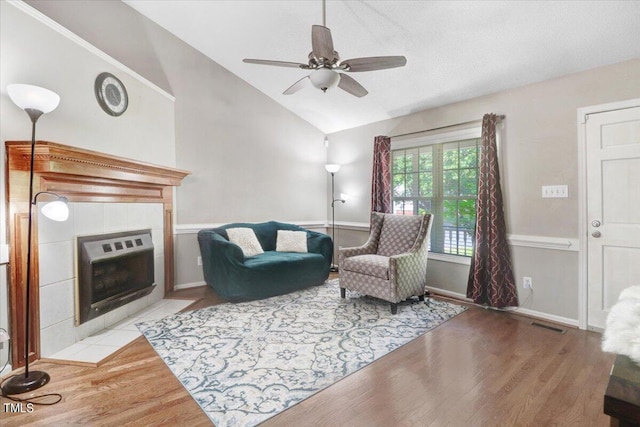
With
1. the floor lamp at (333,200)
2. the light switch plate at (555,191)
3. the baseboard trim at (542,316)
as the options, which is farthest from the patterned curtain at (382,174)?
the light switch plate at (555,191)

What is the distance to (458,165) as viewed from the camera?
3740mm

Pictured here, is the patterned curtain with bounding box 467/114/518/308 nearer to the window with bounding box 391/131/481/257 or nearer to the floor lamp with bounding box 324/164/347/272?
the window with bounding box 391/131/481/257

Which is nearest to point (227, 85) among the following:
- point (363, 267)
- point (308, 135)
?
point (308, 135)

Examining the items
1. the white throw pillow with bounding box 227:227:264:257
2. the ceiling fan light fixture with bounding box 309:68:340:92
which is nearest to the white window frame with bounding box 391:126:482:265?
the ceiling fan light fixture with bounding box 309:68:340:92

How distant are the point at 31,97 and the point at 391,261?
3.00 m

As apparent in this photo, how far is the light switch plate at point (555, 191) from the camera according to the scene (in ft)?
9.34

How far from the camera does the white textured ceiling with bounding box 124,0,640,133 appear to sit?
2.34m

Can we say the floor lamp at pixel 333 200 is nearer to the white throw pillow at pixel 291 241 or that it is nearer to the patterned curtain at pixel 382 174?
the patterned curtain at pixel 382 174

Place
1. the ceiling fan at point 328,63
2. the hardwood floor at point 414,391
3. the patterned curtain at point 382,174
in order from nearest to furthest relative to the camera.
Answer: the hardwood floor at point 414,391, the ceiling fan at point 328,63, the patterned curtain at point 382,174

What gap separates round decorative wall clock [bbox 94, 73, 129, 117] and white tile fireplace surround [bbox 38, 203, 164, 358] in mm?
925

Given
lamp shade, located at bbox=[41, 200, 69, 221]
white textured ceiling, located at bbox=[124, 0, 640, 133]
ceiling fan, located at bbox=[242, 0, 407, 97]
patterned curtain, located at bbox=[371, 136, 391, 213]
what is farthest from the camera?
patterned curtain, located at bbox=[371, 136, 391, 213]

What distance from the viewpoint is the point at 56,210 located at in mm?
1979

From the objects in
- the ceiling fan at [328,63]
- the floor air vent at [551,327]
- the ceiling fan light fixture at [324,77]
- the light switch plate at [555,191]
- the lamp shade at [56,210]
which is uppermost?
the ceiling fan at [328,63]

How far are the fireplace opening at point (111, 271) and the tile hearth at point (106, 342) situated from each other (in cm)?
17
